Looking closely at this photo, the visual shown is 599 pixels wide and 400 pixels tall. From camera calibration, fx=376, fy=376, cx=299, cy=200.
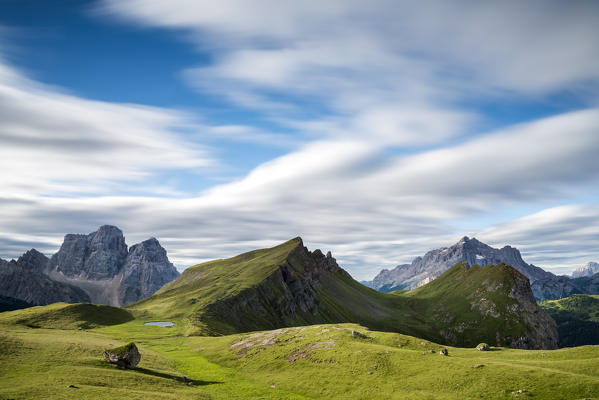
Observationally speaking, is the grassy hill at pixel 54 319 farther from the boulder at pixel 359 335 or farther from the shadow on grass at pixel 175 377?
the boulder at pixel 359 335

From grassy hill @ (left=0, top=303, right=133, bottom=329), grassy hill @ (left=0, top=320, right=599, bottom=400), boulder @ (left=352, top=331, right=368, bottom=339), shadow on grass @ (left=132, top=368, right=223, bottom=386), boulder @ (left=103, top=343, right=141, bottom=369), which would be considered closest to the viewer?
grassy hill @ (left=0, top=320, right=599, bottom=400)

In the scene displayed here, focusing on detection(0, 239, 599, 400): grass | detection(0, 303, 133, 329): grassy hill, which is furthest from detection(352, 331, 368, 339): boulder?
detection(0, 303, 133, 329): grassy hill

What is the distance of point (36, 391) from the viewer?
184 ft

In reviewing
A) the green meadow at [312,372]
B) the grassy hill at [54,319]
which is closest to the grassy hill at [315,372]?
the green meadow at [312,372]

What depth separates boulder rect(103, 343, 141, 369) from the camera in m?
83.8

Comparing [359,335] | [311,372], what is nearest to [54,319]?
[311,372]

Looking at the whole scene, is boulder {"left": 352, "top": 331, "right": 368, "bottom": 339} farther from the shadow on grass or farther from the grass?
the shadow on grass

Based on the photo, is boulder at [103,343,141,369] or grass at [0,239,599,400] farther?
boulder at [103,343,141,369]

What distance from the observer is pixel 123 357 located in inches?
3314

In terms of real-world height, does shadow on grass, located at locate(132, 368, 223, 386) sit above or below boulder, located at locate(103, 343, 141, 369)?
below

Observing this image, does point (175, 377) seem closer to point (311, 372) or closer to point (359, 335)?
point (311, 372)

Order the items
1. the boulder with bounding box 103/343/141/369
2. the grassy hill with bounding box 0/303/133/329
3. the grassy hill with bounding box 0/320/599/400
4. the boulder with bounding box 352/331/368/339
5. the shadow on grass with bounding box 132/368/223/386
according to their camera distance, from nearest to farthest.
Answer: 1. the grassy hill with bounding box 0/320/599/400
2. the shadow on grass with bounding box 132/368/223/386
3. the boulder with bounding box 103/343/141/369
4. the boulder with bounding box 352/331/368/339
5. the grassy hill with bounding box 0/303/133/329

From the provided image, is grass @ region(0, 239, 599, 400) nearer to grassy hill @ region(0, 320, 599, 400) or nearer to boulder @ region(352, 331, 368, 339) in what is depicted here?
grassy hill @ region(0, 320, 599, 400)

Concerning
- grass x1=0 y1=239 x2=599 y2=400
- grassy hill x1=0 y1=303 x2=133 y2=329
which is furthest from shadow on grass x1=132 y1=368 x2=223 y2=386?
grassy hill x1=0 y1=303 x2=133 y2=329
